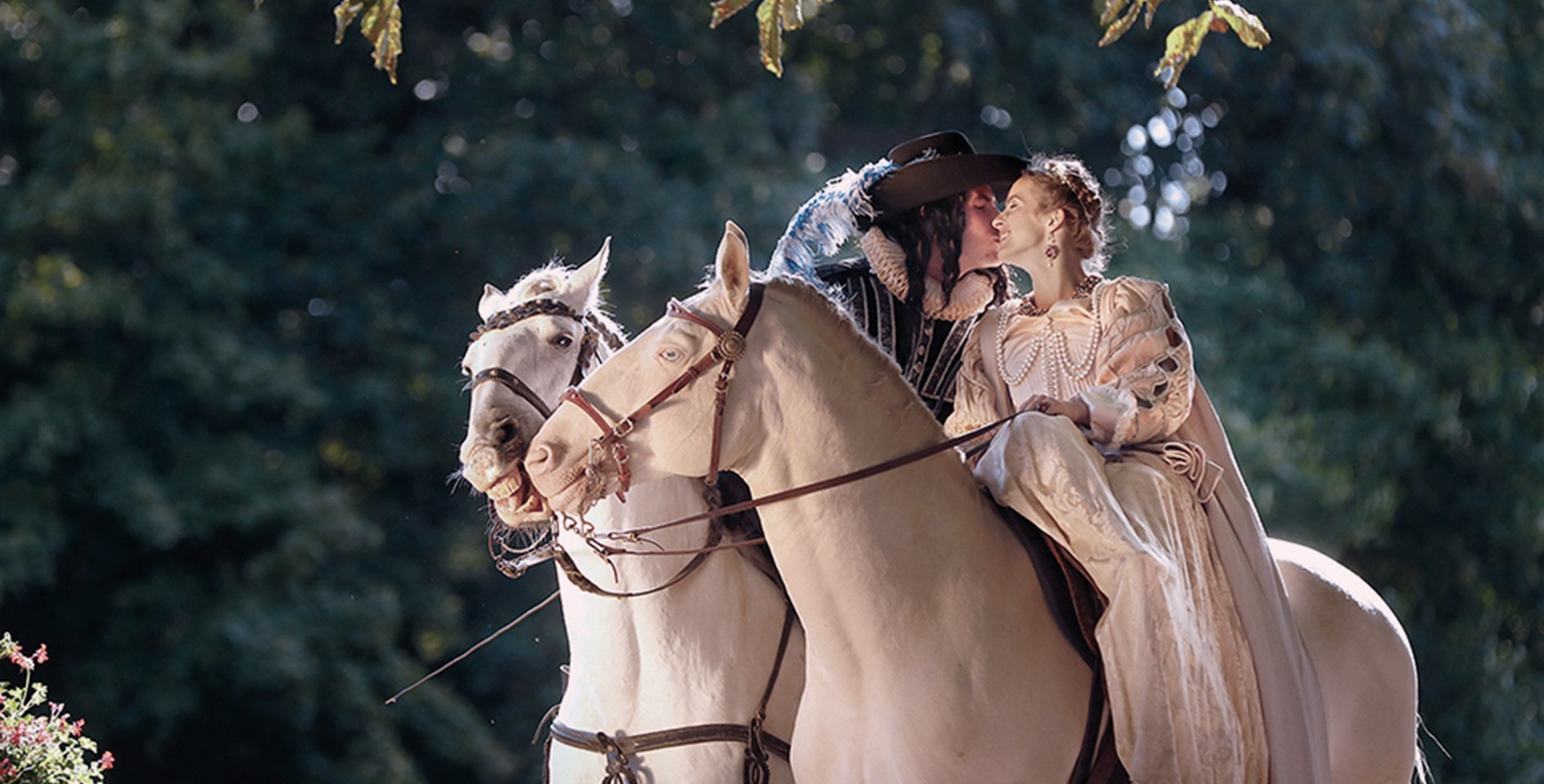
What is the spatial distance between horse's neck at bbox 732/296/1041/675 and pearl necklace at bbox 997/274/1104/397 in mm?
591

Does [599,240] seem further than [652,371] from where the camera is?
Yes

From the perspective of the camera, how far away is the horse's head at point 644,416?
3240mm

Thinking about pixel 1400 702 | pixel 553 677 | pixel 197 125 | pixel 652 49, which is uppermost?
pixel 197 125

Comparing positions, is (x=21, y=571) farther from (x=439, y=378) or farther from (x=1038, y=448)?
(x=1038, y=448)

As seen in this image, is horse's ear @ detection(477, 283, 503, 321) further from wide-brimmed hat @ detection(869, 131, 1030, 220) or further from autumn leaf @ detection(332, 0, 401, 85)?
wide-brimmed hat @ detection(869, 131, 1030, 220)

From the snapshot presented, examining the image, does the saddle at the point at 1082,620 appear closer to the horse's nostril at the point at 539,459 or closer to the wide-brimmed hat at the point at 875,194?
the horse's nostril at the point at 539,459

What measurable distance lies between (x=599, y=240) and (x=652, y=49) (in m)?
1.82

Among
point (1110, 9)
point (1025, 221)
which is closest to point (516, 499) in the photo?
point (1025, 221)

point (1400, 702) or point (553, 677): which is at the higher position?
point (553, 677)

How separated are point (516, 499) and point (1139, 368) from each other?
1340 millimetres

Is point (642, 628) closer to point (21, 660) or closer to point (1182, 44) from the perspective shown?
point (21, 660)

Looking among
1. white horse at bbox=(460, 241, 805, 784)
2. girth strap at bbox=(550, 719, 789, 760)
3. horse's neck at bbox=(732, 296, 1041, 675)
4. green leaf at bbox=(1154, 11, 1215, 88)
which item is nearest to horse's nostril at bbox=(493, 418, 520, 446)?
white horse at bbox=(460, 241, 805, 784)

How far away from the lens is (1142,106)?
41.3ft

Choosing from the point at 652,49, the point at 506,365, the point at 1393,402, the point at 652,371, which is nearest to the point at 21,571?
the point at 652,49
